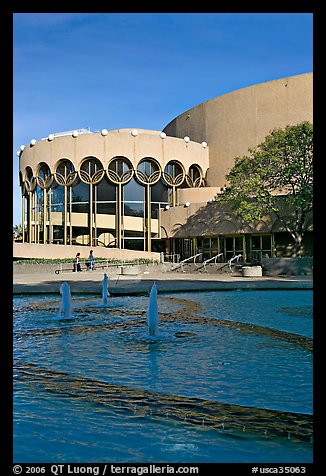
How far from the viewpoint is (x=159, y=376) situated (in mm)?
5879

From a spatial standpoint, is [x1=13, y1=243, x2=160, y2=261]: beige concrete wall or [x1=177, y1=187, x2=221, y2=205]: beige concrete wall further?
[x1=177, y1=187, x2=221, y2=205]: beige concrete wall

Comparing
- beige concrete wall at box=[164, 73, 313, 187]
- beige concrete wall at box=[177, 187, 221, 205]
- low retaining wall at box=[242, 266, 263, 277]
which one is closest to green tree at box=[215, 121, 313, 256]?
low retaining wall at box=[242, 266, 263, 277]

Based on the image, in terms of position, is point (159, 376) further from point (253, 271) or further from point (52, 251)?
point (52, 251)

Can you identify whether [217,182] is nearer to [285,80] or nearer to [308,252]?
[285,80]

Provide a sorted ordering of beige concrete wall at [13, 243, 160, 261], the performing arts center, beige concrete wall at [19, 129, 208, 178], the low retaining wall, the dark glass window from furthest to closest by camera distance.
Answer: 1. the dark glass window
2. beige concrete wall at [19, 129, 208, 178]
3. the performing arts center
4. beige concrete wall at [13, 243, 160, 261]
5. the low retaining wall

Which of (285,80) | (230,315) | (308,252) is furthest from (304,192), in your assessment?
(230,315)

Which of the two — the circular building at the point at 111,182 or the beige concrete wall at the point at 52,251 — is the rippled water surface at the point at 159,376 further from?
the circular building at the point at 111,182

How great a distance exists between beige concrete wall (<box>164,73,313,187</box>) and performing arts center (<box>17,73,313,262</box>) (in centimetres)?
8

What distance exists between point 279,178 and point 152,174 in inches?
598

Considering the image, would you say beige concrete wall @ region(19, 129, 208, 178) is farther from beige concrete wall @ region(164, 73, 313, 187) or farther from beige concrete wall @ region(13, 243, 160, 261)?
beige concrete wall @ region(13, 243, 160, 261)

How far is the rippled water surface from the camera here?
12.2 feet

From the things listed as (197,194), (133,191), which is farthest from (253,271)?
(133,191)

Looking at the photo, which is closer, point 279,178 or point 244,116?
point 279,178
